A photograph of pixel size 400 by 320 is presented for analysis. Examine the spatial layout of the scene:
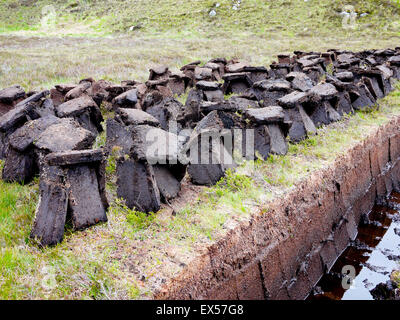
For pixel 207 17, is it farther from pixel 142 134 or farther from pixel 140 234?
pixel 140 234

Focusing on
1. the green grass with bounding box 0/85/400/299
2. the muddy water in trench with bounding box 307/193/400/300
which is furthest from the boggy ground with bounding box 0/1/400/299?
the muddy water in trench with bounding box 307/193/400/300

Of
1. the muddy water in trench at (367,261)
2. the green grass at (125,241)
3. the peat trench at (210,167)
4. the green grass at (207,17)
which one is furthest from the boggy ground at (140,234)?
the green grass at (207,17)

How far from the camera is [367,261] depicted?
475cm

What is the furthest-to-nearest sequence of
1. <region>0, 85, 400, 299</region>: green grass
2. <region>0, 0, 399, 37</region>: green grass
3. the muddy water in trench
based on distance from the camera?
<region>0, 0, 399, 37</region>: green grass
the muddy water in trench
<region>0, 85, 400, 299</region>: green grass

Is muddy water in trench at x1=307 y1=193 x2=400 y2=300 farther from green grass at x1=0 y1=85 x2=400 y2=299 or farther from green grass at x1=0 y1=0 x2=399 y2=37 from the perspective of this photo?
green grass at x1=0 y1=0 x2=399 y2=37

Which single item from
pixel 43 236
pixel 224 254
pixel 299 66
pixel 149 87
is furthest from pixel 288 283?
pixel 299 66

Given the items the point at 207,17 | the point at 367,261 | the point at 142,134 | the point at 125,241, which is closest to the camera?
the point at 125,241

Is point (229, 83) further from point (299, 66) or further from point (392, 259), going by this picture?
point (392, 259)

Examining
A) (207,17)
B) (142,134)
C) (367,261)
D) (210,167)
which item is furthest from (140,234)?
(207,17)

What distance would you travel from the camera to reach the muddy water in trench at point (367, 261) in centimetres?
424

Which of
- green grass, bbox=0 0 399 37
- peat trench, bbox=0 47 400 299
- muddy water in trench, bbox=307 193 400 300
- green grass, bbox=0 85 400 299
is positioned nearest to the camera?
green grass, bbox=0 85 400 299

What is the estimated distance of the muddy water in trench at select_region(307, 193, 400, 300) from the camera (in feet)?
13.9

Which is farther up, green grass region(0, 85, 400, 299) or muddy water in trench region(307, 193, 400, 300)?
green grass region(0, 85, 400, 299)

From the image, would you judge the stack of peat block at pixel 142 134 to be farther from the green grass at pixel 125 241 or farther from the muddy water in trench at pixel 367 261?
the muddy water in trench at pixel 367 261
